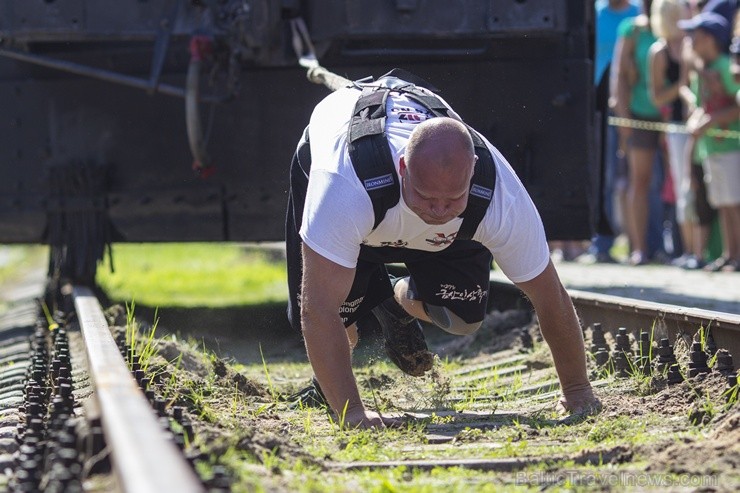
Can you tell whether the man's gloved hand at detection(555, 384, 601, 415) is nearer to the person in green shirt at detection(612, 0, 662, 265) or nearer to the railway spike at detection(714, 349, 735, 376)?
the railway spike at detection(714, 349, 735, 376)

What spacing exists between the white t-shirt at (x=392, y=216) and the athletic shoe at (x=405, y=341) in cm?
93

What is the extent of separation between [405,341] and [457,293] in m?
0.50

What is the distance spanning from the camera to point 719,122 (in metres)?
9.85

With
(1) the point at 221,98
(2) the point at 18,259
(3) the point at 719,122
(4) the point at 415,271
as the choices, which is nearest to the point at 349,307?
(4) the point at 415,271

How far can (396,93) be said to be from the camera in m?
4.81

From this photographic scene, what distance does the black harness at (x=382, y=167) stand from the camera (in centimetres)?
424

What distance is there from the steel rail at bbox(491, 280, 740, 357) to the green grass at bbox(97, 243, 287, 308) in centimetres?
340

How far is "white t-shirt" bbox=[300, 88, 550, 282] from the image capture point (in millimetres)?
4242

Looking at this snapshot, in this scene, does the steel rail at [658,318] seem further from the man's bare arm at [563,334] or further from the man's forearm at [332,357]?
the man's forearm at [332,357]

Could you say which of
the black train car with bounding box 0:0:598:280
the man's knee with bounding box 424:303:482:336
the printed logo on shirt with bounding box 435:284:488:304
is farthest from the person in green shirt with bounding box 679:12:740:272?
the printed logo on shirt with bounding box 435:284:488:304

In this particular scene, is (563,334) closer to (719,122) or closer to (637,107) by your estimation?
(719,122)

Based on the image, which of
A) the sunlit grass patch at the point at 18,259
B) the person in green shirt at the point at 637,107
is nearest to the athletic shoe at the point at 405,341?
the person in green shirt at the point at 637,107

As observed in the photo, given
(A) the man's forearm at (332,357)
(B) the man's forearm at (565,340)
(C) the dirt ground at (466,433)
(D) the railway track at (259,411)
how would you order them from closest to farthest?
(D) the railway track at (259,411), (C) the dirt ground at (466,433), (A) the man's forearm at (332,357), (B) the man's forearm at (565,340)

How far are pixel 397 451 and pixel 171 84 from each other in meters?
4.03
